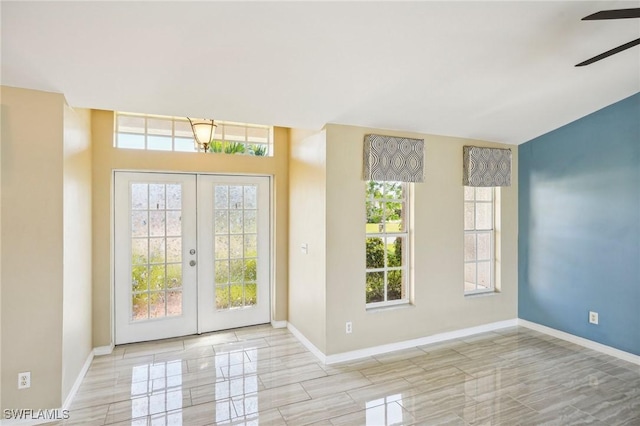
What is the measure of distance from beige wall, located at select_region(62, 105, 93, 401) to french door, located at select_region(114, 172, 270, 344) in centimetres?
44

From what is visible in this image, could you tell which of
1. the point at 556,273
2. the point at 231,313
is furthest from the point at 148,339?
the point at 556,273

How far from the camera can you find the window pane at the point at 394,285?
3.86 m

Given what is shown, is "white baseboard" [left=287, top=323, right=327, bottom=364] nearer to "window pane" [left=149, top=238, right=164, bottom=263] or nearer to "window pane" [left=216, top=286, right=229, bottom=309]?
"window pane" [left=216, top=286, right=229, bottom=309]

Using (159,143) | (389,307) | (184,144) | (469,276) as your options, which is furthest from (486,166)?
(159,143)

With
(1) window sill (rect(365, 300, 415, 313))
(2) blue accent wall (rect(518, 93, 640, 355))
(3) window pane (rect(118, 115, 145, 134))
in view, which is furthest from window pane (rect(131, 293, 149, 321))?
(2) blue accent wall (rect(518, 93, 640, 355))

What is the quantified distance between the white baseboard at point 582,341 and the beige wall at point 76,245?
5.08 metres

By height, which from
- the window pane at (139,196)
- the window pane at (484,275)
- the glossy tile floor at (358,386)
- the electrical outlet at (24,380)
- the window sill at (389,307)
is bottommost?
the glossy tile floor at (358,386)

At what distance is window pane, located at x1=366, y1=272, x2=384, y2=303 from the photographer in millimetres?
3742

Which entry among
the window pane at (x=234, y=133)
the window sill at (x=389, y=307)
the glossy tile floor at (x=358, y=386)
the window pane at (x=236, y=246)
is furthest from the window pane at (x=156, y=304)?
the window sill at (x=389, y=307)

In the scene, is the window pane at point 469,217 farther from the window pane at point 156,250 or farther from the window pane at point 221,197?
the window pane at point 156,250

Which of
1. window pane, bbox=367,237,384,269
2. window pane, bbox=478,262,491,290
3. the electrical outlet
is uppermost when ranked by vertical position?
window pane, bbox=367,237,384,269

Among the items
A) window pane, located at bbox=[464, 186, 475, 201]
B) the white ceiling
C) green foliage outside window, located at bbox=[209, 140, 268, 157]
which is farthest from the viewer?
window pane, located at bbox=[464, 186, 475, 201]

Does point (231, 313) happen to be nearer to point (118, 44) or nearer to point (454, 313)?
point (454, 313)

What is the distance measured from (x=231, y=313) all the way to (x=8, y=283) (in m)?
2.39
